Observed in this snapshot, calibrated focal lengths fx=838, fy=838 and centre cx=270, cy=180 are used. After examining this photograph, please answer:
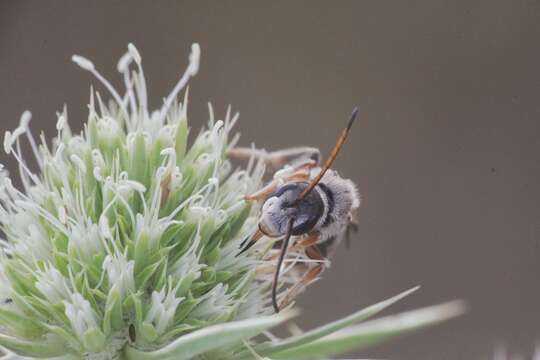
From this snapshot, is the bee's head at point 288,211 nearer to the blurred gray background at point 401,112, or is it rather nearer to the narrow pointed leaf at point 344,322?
the narrow pointed leaf at point 344,322

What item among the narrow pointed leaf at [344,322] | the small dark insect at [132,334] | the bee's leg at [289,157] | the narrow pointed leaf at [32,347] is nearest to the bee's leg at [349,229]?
the bee's leg at [289,157]

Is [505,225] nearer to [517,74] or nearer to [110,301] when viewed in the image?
[517,74]

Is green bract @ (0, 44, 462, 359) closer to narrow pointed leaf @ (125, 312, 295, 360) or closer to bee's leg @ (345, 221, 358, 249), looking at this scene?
narrow pointed leaf @ (125, 312, 295, 360)

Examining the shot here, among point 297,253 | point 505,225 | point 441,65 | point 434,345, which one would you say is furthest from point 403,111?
point 297,253

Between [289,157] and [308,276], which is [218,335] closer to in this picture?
[308,276]

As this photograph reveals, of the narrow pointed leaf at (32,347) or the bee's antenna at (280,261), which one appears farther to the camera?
the bee's antenna at (280,261)

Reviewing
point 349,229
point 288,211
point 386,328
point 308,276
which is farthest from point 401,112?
point 386,328
